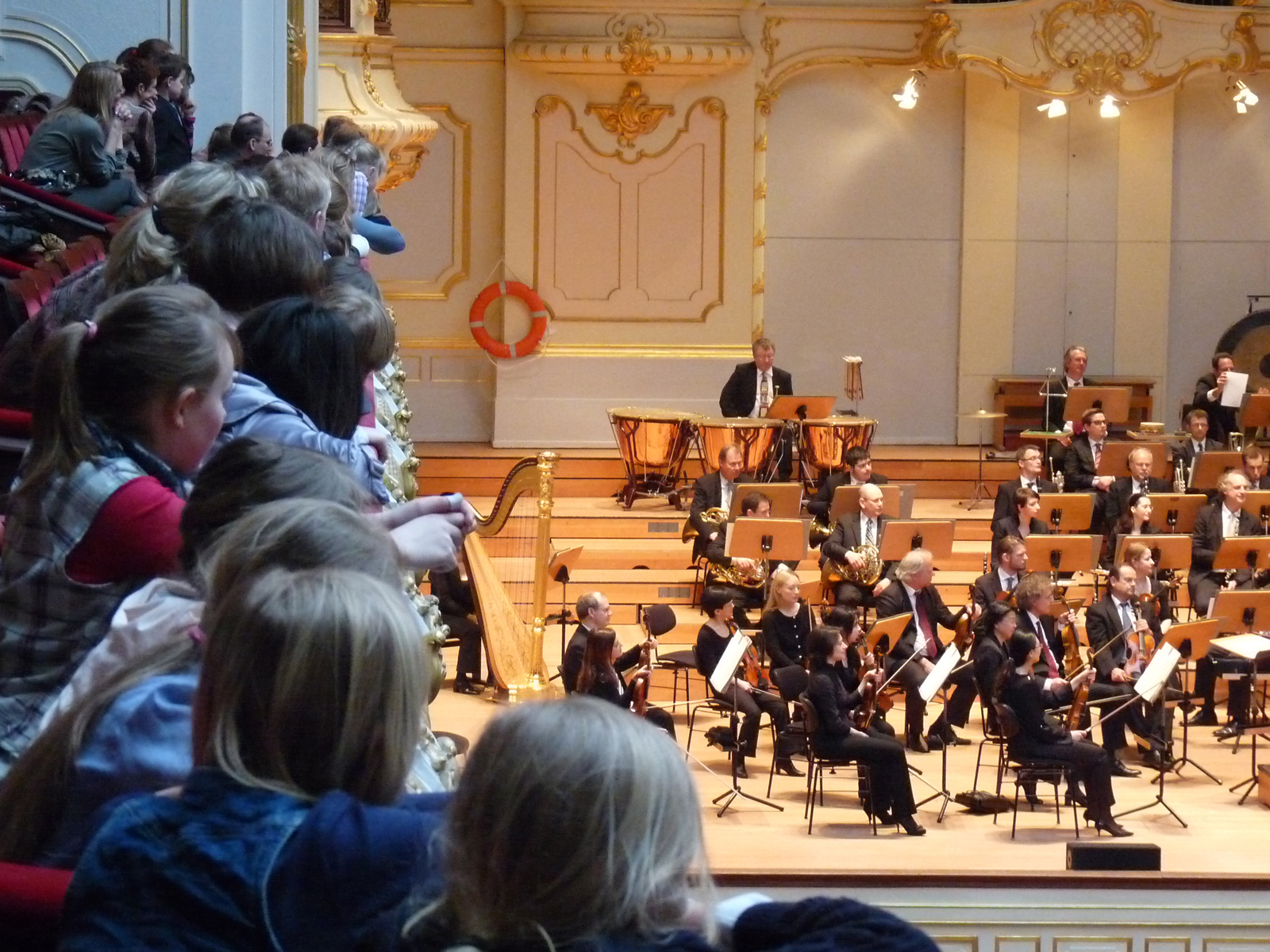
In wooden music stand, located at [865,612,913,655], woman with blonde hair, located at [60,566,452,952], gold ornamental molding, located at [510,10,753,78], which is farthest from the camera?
gold ornamental molding, located at [510,10,753,78]

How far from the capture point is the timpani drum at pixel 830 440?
1138 cm

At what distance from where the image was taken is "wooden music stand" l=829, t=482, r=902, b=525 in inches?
408

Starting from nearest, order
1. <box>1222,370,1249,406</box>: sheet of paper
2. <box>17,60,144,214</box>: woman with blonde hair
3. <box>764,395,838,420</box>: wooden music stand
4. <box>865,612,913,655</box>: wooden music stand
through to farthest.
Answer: <box>17,60,144,214</box>: woman with blonde hair → <box>865,612,913,655</box>: wooden music stand → <box>764,395,838,420</box>: wooden music stand → <box>1222,370,1249,406</box>: sheet of paper

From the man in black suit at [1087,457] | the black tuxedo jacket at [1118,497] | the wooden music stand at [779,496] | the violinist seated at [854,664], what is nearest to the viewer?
the violinist seated at [854,664]

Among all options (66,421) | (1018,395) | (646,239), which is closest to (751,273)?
(646,239)

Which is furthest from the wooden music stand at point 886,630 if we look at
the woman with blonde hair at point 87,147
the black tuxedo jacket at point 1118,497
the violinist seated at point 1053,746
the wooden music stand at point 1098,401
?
the woman with blonde hair at point 87,147

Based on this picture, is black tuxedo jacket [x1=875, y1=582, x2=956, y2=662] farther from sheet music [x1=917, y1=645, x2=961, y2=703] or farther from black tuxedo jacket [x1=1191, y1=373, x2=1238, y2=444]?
black tuxedo jacket [x1=1191, y1=373, x2=1238, y2=444]

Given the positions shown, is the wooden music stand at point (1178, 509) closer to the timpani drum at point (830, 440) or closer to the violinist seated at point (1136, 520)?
the violinist seated at point (1136, 520)

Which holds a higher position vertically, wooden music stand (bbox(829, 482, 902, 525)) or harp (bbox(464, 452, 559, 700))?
wooden music stand (bbox(829, 482, 902, 525))

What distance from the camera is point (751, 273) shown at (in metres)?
13.4

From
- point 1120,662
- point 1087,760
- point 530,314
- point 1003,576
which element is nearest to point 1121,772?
point 1120,662

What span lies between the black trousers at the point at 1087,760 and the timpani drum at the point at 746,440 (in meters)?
3.42

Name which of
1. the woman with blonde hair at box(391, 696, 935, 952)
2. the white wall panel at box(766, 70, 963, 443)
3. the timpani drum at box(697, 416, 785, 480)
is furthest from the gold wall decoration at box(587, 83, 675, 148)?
the woman with blonde hair at box(391, 696, 935, 952)

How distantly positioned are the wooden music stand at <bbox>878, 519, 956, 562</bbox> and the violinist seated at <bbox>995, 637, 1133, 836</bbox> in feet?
5.53
